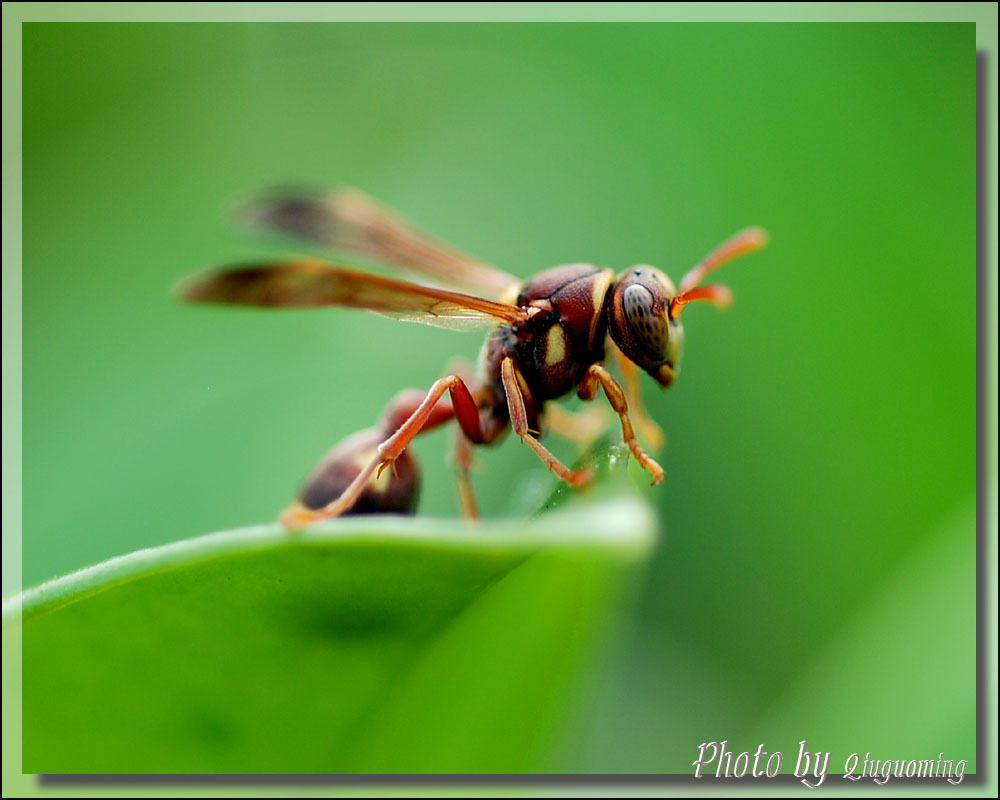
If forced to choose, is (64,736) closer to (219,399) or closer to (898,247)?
(219,399)

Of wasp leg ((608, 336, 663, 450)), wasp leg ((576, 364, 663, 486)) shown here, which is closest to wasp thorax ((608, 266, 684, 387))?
wasp leg ((576, 364, 663, 486))

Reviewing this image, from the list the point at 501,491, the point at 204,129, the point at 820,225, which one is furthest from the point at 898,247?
the point at 204,129

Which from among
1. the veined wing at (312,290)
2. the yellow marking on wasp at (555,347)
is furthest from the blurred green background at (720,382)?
the veined wing at (312,290)

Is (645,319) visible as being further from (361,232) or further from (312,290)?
(312,290)

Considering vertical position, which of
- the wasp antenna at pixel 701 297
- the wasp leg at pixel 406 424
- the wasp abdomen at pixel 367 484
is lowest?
the wasp abdomen at pixel 367 484

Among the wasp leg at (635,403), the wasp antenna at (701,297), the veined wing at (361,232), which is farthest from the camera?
the wasp leg at (635,403)

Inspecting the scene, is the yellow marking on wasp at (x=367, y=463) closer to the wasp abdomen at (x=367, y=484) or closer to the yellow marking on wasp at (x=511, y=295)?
the wasp abdomen at (x=367, y=484)

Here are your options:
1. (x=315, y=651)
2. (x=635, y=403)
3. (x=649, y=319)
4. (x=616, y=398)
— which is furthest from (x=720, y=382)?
(x=315, y=651)
